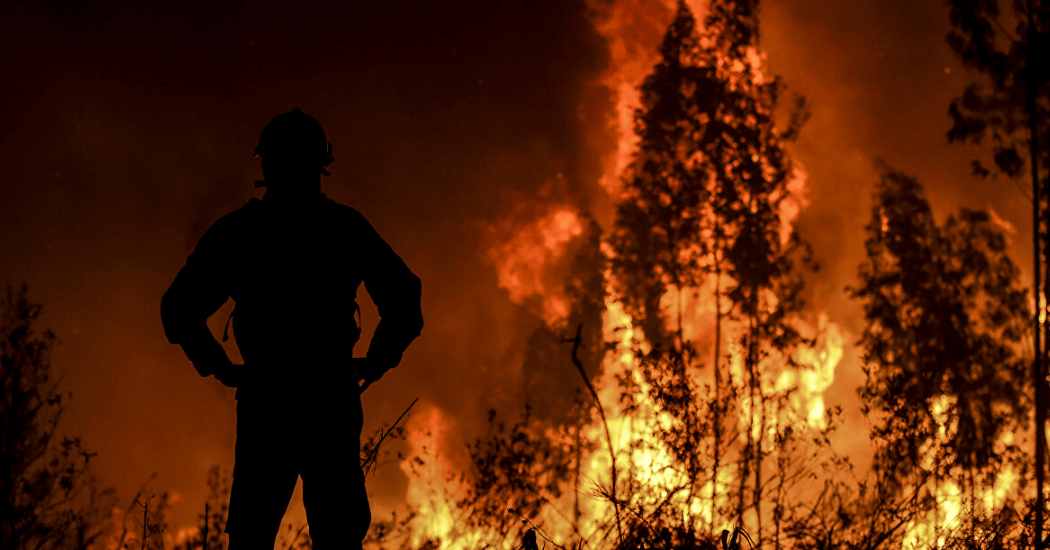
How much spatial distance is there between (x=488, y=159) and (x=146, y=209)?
449 inches

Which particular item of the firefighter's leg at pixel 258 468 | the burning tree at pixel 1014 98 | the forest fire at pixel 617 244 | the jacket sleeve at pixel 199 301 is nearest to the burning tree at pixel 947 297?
the forest fire at pixel 617 244

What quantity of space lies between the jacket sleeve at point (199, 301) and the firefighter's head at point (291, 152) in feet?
1.11

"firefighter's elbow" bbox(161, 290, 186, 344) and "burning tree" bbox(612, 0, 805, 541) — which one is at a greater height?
"burning tree" bbox(612, 0, 805, 541)

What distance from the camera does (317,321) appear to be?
10.3ft

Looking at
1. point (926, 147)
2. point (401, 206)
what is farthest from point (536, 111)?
point (926, 147)

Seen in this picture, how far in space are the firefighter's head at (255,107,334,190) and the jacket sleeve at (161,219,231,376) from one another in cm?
34

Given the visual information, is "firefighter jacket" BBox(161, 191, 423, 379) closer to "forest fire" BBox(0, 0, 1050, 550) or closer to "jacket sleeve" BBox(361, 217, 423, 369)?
"jacket sleeve" BBox(361, 217, 423, 369)

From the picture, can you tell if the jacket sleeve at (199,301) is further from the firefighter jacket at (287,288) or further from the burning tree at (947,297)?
the burning tree at (947,297)

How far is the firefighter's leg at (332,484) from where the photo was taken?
306 centimetres

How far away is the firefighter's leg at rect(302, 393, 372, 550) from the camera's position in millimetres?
3064

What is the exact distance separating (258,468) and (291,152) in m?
1.35

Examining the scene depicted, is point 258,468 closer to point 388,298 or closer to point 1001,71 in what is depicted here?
point 388,298

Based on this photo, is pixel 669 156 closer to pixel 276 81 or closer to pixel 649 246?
pixel 649 246

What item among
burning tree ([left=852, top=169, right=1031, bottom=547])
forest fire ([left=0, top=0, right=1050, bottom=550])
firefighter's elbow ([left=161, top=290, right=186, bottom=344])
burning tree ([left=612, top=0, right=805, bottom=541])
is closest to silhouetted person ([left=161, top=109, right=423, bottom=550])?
firefighter's elbow ([left=161, top=290, right=186, bottom=344])
